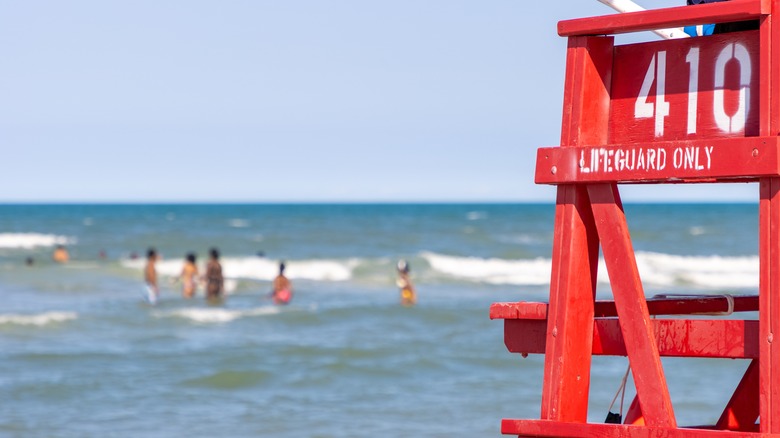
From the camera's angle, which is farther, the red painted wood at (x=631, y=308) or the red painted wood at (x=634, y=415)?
the red painted wood at (x=634, y=415)

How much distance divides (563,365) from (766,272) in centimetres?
64

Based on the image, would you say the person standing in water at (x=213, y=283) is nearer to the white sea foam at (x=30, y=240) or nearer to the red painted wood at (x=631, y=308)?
the red painted wood at (x=631, y=308)

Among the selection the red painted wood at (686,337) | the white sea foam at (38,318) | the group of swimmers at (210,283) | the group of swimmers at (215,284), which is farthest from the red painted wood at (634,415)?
the group of swimmers at (210,283)

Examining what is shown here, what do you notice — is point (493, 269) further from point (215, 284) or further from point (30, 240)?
point (30, 240)

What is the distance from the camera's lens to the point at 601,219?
3.26m

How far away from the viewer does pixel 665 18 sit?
10.3ft

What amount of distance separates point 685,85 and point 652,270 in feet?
112

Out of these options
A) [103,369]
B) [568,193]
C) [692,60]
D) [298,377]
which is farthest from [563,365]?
[103,369]

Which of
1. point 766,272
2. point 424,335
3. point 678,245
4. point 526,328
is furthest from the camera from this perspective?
point 678,245

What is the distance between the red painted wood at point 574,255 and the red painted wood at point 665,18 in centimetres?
5

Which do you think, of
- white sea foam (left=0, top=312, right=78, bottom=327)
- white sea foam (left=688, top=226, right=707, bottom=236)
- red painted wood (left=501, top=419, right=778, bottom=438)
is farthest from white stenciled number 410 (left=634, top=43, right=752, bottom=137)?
white sea foam (left=688, top=226, right=707, bottom=236)

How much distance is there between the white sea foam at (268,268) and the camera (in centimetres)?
3422

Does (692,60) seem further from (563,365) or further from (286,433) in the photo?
(286,433)

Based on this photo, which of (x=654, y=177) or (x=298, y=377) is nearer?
(x=654, y=177)
